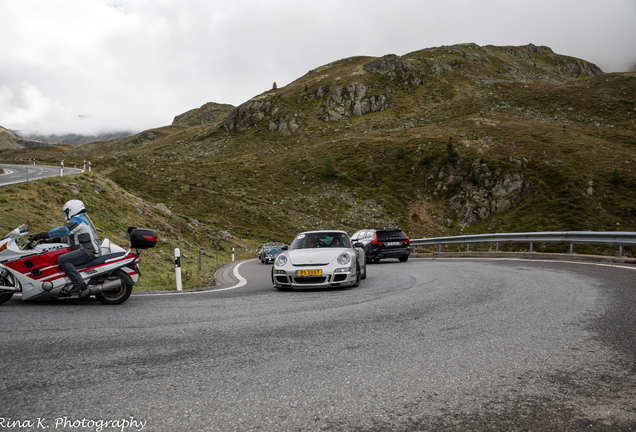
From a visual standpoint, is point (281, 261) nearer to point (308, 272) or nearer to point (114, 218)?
point (308, 272)

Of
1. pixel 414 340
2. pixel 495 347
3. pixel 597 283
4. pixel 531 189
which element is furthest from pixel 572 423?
pixel 531 189

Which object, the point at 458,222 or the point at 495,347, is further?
the point at 458,222

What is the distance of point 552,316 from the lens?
553 centimetres

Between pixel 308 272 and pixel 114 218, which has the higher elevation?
pixel 114 218

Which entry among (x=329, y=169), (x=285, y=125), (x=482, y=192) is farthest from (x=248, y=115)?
(x=482, y=192)

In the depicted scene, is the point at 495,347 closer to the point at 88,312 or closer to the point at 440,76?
the point at 88,312

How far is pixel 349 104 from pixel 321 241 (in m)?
93.2

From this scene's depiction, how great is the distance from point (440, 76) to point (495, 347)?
118033mm

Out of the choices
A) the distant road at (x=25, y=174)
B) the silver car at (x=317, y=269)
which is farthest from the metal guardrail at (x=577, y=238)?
the distant road at (x=25, y=174)

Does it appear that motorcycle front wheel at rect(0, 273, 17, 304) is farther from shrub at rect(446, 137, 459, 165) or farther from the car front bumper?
shrub at rect(446, 137, 459, 165)

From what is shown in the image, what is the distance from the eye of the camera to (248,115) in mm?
105938

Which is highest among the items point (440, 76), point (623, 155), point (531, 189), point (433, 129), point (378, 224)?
point (440, 76)

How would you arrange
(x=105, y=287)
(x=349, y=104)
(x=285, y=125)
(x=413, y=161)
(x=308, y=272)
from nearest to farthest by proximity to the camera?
(x=105, y=287), (x=308, y=272), (x=413, y=161), (x=285, y=125), (x=349, y=104)

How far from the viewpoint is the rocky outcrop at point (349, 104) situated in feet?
320
